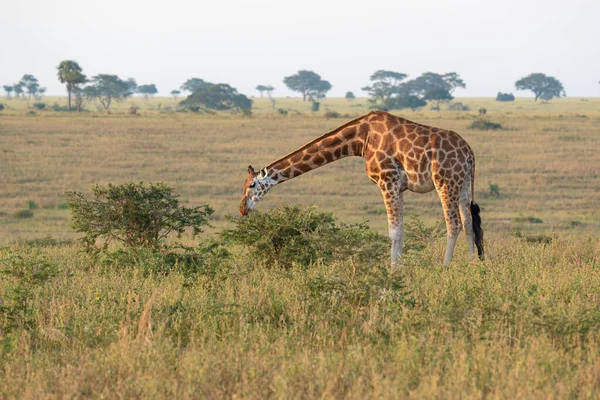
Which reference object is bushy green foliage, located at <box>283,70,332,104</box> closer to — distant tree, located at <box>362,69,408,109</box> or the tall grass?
distant tree, located at <box>362,69,408,109</box>

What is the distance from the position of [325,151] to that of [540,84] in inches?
4100

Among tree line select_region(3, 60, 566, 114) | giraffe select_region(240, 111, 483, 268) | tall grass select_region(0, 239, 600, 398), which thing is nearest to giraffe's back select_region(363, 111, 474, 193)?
giraffe select_region(240, 111, 483, 268)

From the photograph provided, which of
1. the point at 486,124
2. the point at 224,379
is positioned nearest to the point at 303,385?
the point at 224,379

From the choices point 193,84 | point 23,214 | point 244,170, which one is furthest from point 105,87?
point 23,214

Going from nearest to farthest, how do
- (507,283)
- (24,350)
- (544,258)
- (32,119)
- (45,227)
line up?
(24,350) < (507,283) < (544,258) < (45,227) < (32,119)

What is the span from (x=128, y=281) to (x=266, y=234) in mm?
2161

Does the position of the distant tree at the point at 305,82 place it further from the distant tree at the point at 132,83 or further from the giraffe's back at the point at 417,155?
the giraffe's back at the point at 417,155

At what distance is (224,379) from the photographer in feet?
18.6

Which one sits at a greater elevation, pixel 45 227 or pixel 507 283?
pixel 507 283

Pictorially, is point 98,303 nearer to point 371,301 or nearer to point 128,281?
point 128,281

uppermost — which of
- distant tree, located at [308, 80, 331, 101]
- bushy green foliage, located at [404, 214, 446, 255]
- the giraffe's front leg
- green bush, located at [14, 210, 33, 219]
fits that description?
distant tree, located at [308, 80, 331, 101]

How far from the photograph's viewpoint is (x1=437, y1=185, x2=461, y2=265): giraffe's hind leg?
33.0 ft

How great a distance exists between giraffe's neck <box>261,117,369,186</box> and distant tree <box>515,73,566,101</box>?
10323 centimetres

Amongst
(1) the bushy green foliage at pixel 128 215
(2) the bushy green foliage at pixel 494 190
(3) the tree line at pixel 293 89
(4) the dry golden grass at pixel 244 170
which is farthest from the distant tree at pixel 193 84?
(1) the bushy green foliage at pixel 128 215
